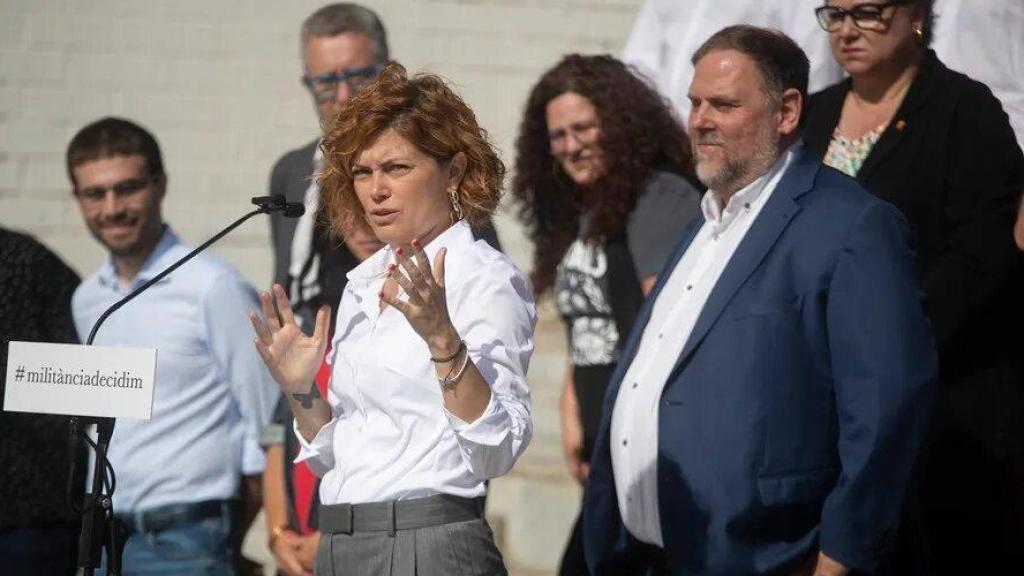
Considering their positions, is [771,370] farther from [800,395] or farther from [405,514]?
[405,514]

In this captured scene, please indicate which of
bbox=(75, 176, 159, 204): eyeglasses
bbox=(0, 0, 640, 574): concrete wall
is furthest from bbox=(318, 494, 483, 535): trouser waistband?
bbox=(0, 0, 640, 574): concrete wall

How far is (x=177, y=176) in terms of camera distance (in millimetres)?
5273

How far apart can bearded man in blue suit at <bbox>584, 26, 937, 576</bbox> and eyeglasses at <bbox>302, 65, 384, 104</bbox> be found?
1.21m

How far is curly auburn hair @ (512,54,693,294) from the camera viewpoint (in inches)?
157

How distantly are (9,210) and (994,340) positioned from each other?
127 inches

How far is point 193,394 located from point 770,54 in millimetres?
1666

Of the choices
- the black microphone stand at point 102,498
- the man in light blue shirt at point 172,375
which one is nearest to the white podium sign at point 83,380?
the black microphone stand at point 102,498

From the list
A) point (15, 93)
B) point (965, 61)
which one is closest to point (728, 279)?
point (965, 61)

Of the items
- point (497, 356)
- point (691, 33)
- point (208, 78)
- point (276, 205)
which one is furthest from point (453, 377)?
point (208, 78)

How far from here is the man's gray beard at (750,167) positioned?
10.1 ft

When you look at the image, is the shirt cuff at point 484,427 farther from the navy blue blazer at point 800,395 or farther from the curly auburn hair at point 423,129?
the navy blue blazer at point 800,395

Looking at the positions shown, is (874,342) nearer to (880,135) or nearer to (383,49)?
(880,135)

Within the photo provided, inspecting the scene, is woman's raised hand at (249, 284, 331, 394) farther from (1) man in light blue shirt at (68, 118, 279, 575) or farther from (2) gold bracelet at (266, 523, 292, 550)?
(1) man in light blue shirt at (68, 118, 279, 575)

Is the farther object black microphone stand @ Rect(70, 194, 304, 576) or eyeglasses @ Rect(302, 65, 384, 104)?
eyeglasses @ Rect(302, 65, 384, 104)
